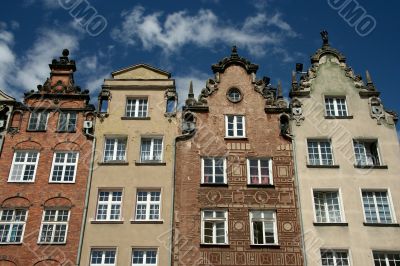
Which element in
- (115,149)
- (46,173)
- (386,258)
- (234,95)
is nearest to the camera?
(386,258)

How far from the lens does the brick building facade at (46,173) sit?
991 inches

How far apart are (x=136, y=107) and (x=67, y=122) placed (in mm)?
4006

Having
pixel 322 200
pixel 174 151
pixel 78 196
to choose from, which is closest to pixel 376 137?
pixel 322 200

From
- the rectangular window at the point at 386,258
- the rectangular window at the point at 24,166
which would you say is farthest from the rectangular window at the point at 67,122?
the rectangular window at the point at 386,258

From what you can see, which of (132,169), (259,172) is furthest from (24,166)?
(259,172)

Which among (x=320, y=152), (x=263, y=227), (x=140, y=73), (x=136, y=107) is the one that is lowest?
(x=263, y=227)

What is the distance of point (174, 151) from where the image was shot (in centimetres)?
2817

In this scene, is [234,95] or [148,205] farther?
[234,95]

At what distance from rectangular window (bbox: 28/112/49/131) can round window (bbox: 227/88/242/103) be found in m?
10.6

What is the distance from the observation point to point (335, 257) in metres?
25.1

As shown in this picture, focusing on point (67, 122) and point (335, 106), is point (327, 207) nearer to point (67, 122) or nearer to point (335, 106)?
point (335, 106)

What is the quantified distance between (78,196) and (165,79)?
8.85 meters

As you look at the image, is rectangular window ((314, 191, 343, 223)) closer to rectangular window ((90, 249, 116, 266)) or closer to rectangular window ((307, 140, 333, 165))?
rectangular window ((307, 140, 333, 165))

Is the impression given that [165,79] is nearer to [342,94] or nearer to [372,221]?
[342,94]
